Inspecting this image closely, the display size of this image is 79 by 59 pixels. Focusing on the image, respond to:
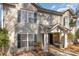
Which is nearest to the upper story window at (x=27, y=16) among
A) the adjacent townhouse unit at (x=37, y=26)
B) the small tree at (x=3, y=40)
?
the adjacent townhouse unit at (x=37, y=26)

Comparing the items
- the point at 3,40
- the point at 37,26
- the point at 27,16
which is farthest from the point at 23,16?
the point at 3,40

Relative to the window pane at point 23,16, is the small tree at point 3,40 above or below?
below

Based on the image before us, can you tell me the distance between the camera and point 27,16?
7.09 ft

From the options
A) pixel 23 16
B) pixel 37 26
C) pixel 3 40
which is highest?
pixel 23 16

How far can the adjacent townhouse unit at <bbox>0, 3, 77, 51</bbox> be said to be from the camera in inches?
83.7

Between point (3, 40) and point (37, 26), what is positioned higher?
point (37, 26)

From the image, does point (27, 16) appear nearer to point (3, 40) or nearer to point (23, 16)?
point (23, 16)

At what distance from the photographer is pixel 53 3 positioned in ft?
6.97

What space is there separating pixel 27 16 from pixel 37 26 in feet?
0.61

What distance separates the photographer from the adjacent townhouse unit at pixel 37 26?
2127 mm

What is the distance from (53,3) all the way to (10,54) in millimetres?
860

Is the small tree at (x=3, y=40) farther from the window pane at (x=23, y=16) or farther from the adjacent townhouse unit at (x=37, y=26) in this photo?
the window pane at (x=23, y=16)

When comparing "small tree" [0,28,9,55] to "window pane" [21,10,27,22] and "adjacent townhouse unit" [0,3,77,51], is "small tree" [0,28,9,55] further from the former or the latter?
"window pane" [21,10,27,22]

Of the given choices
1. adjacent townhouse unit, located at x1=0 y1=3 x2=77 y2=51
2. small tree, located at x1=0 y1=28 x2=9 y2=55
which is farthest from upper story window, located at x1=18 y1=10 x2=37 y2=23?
small tree, located at x1=0 y1=28 x2=9 y2=55
